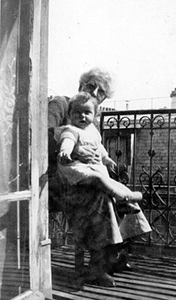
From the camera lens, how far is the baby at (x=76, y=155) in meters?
2.62

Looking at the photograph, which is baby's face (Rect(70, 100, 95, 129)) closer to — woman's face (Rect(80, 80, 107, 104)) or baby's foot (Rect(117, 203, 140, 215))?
woman's face (Rect(80, 80, 107, 104))

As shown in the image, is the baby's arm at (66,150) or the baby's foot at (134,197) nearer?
the baby's arm at (66,150)

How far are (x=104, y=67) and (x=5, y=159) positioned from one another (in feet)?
5.33

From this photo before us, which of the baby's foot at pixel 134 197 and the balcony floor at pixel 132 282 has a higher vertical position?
the baby's foot at pixel 134 197

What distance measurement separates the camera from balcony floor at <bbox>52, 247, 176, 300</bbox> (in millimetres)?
2477

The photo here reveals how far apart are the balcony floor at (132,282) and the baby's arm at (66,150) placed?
2.79 ft

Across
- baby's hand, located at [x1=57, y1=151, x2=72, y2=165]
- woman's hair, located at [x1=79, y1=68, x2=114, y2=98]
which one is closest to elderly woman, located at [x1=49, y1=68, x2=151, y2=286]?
baby's hand, located at [x1=57, y1=151, x2=72, y2=165]

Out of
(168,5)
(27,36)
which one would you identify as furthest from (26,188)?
(168,5)

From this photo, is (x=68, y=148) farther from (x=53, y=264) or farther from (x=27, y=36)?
(x=53, y=264)

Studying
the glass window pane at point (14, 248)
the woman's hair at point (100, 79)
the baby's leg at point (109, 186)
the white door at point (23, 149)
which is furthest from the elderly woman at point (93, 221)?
the woman's hair at point (100, 79)

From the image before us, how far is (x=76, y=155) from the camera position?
2.73 m

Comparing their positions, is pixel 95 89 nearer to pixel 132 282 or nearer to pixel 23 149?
pixel 23 149

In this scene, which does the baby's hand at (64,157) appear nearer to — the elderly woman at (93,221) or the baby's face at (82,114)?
the elderly woman at (93,221)

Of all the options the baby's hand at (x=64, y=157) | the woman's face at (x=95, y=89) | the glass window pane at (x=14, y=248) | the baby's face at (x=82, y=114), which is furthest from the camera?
the woman's face at (x=95, y=89)
